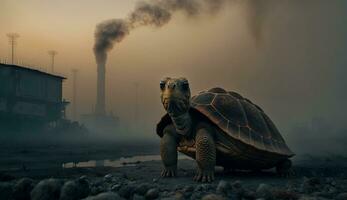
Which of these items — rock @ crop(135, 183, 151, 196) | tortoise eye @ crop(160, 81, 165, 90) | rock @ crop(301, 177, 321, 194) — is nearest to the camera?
rock @ crop(135, 183, 151, 196)

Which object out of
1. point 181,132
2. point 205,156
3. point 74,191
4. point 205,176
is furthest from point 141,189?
point 181,132

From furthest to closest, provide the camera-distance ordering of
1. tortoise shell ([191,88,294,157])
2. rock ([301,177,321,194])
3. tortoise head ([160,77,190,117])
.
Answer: tortoise shell ([191,88,294,157]), tortoise head ([160,77,190,117]), rock ([301,177,321,194])

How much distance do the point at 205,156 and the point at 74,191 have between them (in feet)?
12.1

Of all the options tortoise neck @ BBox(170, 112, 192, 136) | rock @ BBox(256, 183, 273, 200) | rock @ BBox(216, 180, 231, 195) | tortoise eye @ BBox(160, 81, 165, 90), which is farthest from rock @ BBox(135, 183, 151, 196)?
tortoise eye @ BBox(160, 81, 165, 90)

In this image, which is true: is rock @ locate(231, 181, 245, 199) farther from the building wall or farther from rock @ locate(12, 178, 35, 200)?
the building wall

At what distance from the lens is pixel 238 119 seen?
948 centimetres

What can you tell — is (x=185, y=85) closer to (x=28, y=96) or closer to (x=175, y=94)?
(x=175, y=94)

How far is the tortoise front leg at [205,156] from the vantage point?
862 centimetres

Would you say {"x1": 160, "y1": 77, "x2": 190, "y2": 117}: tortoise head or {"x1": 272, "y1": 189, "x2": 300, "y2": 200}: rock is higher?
{"x1": 160, "y1": 77, "x2": 190, "y2": 117}: tortoise head

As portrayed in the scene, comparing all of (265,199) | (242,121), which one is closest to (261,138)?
(242,121)

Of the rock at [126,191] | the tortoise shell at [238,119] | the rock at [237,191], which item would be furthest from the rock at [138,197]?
the tortoise shell at [238,119]

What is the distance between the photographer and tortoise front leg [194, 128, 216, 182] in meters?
8.62

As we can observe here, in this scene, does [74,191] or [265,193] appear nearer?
[74,191]

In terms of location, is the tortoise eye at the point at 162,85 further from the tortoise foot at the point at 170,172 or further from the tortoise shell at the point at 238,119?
the tortoise foot at the point at 170,172
